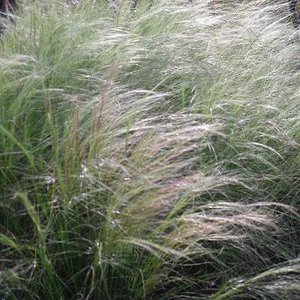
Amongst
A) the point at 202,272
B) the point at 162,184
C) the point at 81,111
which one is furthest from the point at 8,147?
the point at 202,272

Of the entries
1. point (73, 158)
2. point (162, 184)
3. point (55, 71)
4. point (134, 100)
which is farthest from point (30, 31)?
point (162, 184)

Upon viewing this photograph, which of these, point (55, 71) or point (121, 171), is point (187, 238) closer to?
point (121, 171)

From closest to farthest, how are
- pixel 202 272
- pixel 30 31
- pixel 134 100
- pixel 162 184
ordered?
pixel 162 184 → pixel 202 272 → pixel 134 100 → pixel 30 31

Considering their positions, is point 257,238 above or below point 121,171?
below

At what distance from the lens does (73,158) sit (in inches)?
110

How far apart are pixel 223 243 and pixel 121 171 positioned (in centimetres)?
51

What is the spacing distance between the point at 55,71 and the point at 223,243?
1149mm

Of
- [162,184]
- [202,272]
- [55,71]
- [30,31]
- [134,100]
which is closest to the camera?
[162,184]

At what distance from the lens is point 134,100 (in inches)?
127

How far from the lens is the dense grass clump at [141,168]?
267 centimetres

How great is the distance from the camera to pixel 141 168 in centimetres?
271

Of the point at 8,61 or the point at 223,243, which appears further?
the point at 8,61

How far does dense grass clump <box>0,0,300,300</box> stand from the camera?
267cm

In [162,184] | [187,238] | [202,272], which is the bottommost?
[202,272]
